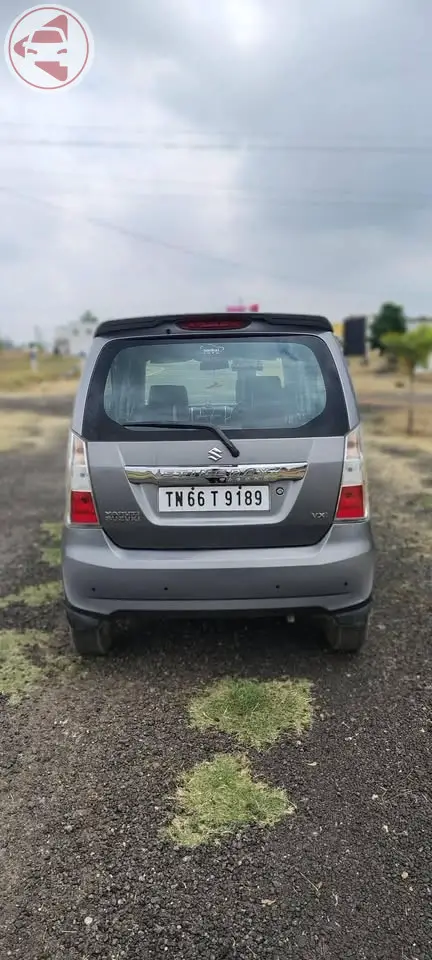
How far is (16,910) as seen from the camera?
2.17 m

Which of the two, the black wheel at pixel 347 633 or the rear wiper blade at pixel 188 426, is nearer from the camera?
the rear wiper blade at pixel 188 426

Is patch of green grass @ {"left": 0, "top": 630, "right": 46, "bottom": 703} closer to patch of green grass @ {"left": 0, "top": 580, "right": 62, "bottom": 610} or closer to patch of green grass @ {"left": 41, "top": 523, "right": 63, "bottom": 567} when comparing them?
patch of green grass @ {"left": 0, "top": 580, "right": 62, "bottom": 610}

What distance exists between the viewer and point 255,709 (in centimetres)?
329

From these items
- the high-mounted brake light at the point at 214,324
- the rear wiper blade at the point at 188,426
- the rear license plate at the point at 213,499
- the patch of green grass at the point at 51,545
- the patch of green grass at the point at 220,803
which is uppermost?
the high-mounted brake light at the point at 214,324

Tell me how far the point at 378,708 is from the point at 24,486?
6.93 meters

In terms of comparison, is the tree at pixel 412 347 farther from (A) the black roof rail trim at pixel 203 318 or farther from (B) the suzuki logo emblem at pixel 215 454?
(B) the suzuki logo emblem at pixel 215 454

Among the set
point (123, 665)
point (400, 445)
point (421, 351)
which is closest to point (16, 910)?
point (123, 665)

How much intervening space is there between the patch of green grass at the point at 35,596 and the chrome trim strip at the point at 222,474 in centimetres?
191

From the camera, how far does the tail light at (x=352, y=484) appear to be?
Answer: 332 cm

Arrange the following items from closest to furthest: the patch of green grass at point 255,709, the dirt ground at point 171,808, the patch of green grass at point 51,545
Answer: the dirt ground at point 171,808
the patch of green grass at point 255,709
the patch of green grass at point 51,545

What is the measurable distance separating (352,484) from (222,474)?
A: 0.59 m

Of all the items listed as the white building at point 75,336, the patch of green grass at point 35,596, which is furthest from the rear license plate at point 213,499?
the white building at point 75,336

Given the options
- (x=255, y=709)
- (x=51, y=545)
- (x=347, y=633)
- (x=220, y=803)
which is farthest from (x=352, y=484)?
(x=51, y=545)

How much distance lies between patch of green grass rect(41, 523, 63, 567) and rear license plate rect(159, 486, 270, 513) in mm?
2650
